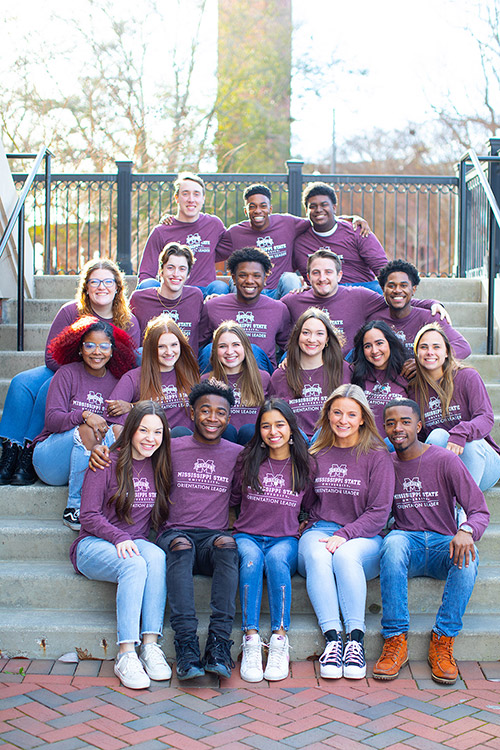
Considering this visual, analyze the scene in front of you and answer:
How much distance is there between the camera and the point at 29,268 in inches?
291

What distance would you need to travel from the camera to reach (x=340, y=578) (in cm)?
379

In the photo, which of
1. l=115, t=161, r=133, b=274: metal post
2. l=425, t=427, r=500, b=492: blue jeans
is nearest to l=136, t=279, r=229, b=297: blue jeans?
l=425, t=427, r=500, b=492: blue jeans

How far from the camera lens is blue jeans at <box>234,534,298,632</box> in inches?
148

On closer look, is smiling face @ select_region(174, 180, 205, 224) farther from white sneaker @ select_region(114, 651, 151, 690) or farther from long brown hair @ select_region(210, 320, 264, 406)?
white sneaker @ select_region(114, 651, 151, 690)

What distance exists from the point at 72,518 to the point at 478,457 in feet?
7.40

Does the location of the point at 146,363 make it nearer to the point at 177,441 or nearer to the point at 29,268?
the point at 177,441

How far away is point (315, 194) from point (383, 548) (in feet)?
11.1

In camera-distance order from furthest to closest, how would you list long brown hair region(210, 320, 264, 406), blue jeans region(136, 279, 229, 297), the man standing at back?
the man standing at back < blue jeans region(136, 279, 229, 297) < long brown hair region(210, 320, 264, 406)

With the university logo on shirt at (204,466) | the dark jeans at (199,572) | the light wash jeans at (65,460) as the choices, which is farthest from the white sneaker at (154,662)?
the light wash jeans at (65,460)

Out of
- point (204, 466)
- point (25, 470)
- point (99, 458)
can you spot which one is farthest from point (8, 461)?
point (204, 466)

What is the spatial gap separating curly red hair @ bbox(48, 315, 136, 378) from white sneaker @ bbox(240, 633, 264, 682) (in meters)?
1.84

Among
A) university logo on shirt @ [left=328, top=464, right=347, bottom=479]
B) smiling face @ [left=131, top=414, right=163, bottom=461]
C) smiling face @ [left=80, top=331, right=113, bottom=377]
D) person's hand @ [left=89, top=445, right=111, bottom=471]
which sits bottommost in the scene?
university logo on shirt @ [left=328, top=464, right=347, bottom=479]

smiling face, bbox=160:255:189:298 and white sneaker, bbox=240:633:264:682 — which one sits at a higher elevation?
smiling face, bbox=160:255:189:298

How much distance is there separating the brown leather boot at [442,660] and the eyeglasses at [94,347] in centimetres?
237
